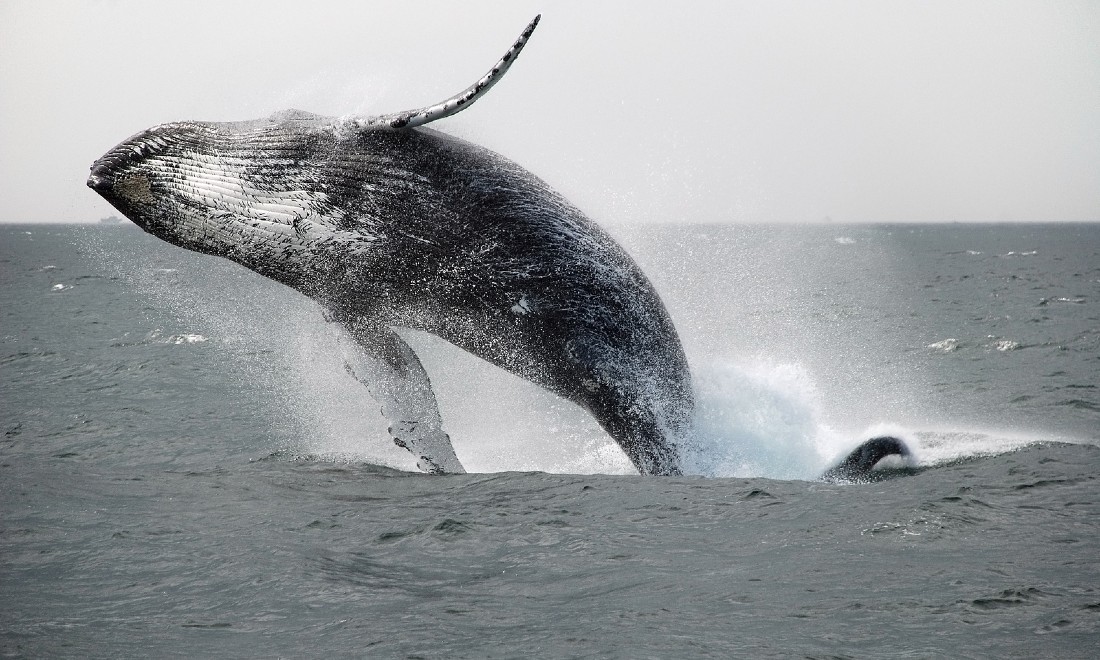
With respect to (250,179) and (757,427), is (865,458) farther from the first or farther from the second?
(250,179)

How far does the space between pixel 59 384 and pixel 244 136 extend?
33.0ft

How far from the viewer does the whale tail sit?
8648mm

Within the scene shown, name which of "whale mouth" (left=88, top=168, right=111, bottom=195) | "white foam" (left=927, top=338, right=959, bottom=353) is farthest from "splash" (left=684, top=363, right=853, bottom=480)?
"white foam" (left=927, top=338, right=959, bottom=353)

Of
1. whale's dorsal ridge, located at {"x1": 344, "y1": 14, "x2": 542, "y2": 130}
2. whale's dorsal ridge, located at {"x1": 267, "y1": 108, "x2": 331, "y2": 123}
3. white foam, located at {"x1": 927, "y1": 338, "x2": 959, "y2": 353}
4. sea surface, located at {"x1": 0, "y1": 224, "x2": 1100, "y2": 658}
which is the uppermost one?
white foam, located at {"x1": 927, "y1": 338, "x2": 959, "y2": 353}

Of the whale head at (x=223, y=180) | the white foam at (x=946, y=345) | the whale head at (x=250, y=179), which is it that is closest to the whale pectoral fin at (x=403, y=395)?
the whale head at (x=250, y=179)

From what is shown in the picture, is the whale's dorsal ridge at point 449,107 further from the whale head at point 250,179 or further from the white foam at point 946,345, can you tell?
the white foam at point 946,345

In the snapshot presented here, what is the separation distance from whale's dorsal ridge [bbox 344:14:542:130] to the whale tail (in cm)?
465

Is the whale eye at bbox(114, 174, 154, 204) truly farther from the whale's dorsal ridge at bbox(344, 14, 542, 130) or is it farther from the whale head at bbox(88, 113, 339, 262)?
the whale's dorsal ridge at bbox(344, 14, 542, 130)

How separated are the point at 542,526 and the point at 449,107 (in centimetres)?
338

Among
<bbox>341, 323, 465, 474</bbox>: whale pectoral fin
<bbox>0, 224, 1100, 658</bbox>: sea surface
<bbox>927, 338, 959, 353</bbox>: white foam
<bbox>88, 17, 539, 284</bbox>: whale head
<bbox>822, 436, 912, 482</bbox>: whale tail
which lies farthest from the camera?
<bbox>927, 338, 959, 353</bbox>: white foam

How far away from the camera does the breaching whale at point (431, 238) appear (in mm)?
8281

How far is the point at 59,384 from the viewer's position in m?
16.3

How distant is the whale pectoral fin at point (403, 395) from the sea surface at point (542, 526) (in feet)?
1.22

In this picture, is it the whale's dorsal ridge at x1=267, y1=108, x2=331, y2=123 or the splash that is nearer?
the whale's dorsal ridge at x1=267, y1=108, x2=331, y2=123
